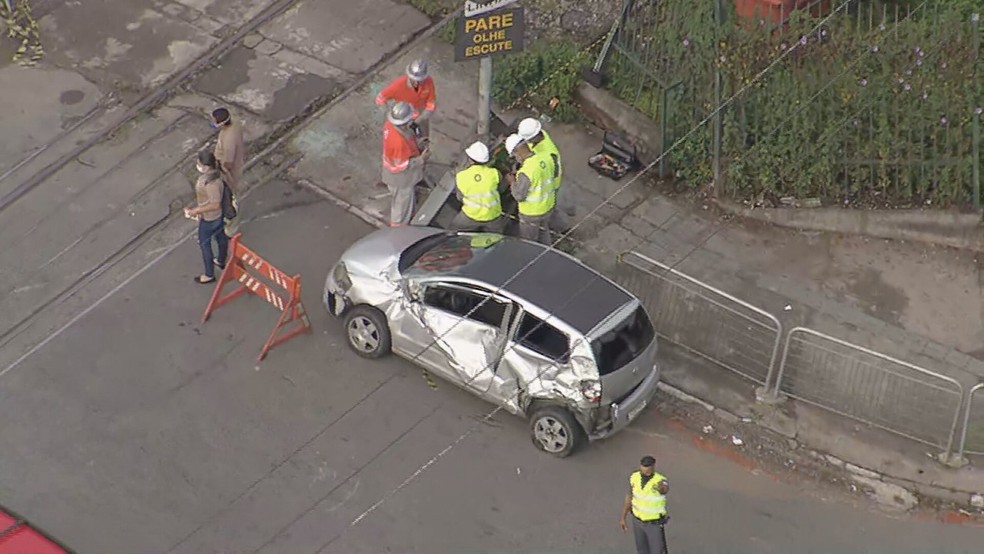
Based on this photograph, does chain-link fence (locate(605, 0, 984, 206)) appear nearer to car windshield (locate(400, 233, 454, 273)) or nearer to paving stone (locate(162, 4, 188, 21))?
car windshield (locate(400, 233, 454, 273))

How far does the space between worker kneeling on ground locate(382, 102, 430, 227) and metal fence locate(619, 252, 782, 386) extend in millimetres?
2456

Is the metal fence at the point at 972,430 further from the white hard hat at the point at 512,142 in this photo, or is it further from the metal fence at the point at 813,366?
the white hard hat at the point at 512,142

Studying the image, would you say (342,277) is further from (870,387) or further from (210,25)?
(210,25)

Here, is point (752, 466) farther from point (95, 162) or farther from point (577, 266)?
point (95, 162)

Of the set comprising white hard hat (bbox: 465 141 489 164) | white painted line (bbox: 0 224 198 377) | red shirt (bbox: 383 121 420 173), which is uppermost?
white hard hat (bbox: 465 141 489 164)

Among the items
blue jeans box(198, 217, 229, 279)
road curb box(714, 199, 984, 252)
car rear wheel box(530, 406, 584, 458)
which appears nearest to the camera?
car rear wheel box(530, 406, 584, 458)

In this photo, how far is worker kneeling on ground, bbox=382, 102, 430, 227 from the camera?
12.9 m

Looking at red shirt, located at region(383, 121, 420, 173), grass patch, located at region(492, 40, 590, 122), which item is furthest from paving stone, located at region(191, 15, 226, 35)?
red shirt, located at region(383, 121, 420, 173)

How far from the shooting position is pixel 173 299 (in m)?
13.1

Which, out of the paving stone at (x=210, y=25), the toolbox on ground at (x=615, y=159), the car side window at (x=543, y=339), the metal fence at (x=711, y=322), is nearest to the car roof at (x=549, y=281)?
the car side window at (x=543, y=339)

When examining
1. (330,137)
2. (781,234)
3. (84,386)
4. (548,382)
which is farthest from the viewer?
(330,137)

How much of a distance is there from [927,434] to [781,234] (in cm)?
312

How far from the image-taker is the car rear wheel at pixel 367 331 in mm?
12045

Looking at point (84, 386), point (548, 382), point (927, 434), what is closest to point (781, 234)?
point (927, 434)
